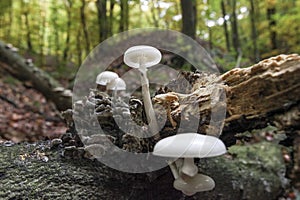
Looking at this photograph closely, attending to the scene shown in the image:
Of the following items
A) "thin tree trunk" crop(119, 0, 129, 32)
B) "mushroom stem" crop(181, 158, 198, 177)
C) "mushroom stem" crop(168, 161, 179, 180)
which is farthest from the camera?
"thin tree trunk" crop(119, 0, 129, 32)

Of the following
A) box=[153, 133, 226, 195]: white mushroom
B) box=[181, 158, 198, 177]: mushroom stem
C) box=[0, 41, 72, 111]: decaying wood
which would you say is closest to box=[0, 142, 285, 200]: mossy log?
box=[181, 158, 198, 177]: mushroom stem

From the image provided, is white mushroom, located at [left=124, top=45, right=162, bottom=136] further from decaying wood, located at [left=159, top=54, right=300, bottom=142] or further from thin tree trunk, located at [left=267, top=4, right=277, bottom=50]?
thin tree trunk, located at [left=267, top=4, right=277, bottom=50]

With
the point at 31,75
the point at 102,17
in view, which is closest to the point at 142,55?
the point at 31,75

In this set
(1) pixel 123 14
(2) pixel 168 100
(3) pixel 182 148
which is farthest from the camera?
(1) pixel 123 14

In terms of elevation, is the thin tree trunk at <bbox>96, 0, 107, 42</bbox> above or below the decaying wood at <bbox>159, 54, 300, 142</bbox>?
above

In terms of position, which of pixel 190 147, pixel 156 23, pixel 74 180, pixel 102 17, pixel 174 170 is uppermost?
pixel 102 17

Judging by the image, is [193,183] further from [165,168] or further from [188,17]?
[188,17]

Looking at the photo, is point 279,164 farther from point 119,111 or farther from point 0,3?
point 0,3

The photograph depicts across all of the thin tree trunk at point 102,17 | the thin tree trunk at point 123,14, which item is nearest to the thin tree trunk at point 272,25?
the thin tree trunk at point 123,14
